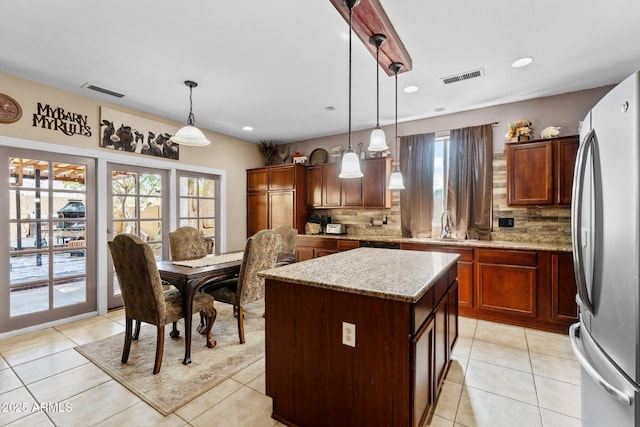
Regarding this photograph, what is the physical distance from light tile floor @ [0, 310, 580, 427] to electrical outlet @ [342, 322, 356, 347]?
78cm

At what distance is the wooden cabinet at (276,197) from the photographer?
5.09 meters

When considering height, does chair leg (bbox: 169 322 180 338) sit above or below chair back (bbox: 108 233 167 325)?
below

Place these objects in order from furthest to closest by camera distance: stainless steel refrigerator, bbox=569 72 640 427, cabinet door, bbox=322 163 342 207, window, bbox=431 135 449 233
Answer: cabinet door, bbox=322 163 342 207 → window, bbox=431 135 449 233 → stainless steel refrigerator, bbox=569 72 640 427

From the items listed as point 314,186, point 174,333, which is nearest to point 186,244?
point 174,333

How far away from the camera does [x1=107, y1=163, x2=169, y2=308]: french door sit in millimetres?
3775

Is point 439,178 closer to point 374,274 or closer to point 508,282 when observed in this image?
Answer: point 508,282

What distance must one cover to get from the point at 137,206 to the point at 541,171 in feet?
16.8

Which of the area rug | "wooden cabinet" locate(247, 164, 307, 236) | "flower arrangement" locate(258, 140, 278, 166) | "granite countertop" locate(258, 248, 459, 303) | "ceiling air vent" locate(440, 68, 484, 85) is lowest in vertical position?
the area rug

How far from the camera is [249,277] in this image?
2771 millimetres

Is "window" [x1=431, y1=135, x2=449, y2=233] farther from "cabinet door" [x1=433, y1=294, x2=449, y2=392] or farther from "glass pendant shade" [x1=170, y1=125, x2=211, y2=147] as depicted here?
"glass pendant shade" [x1=170, y1=125, x2=211, y2=147]

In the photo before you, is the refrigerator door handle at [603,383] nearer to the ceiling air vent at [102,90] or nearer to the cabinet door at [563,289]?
the cabinet door at [563,289]

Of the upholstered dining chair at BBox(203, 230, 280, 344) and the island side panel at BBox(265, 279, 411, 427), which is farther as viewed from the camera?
the upholstered dining chair at BBox(203, 230, 280, 344)

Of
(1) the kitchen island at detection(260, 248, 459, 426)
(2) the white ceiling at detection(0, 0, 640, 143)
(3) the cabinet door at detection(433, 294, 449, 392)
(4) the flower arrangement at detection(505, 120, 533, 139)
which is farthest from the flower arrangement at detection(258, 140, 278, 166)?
(3) the cabinet door at detection(433, 294, 449, 392)

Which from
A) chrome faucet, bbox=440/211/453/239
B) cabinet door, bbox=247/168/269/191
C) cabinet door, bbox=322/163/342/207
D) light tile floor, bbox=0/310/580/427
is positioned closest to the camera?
light tile floor, bbox=0/310/580/427
